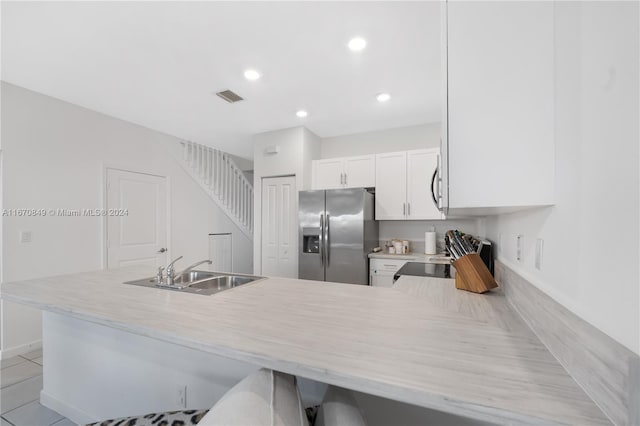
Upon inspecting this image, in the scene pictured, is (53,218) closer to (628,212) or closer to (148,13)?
(148,13)

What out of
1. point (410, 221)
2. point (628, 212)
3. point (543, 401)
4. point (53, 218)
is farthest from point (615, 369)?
point (53, 218)

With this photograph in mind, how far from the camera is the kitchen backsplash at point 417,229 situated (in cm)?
343

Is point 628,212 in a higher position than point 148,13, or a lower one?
lower

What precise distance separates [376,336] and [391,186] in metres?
2.80

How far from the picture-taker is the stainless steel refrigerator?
3.13 meters

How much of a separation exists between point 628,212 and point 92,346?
2.45m

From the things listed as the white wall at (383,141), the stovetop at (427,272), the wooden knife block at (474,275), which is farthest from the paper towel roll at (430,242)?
the wooden knife block at (474,275)

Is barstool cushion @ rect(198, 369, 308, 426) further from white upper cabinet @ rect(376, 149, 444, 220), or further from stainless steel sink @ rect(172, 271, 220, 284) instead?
white upper cabinet @ rect(376, 149, 444, 220)

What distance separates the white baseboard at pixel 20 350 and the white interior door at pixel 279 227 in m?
2.46

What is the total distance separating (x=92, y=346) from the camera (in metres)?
1.64

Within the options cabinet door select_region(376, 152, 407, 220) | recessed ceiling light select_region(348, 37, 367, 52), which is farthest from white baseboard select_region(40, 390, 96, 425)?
cabinet door select_region(376, 152, 407, 220)

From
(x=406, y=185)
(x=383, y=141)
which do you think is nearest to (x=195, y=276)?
(x=406, y=185)

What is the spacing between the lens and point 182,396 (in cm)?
137

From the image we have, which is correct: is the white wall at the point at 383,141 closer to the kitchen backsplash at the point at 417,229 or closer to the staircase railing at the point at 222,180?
the kitchen backsplash at the point at 417,229
